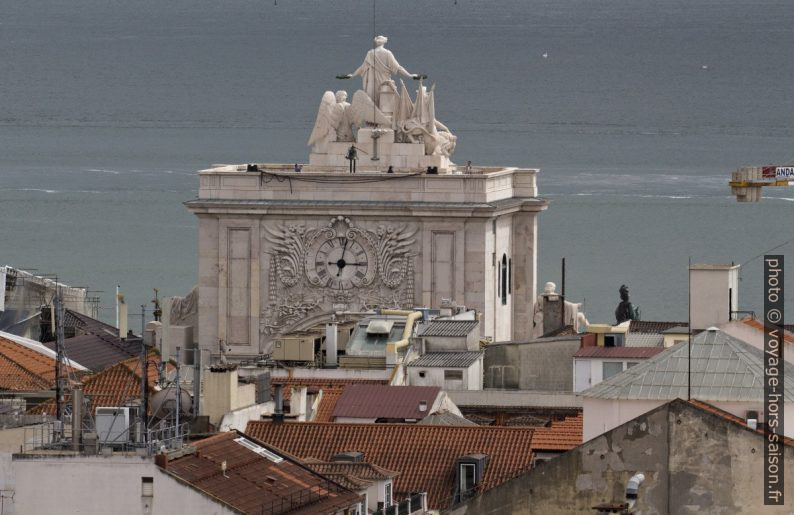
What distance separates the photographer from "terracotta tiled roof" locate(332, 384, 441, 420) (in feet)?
163

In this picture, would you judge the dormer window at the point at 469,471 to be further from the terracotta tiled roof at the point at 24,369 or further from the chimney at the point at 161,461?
the terracotta tiled roof at the point at 24,369

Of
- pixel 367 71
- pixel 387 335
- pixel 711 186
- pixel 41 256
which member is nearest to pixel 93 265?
pixel 41 256

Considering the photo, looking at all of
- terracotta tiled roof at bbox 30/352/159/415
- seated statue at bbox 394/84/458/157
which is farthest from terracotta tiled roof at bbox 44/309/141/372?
terracotta tiled roof at bbox 30/352/159/415

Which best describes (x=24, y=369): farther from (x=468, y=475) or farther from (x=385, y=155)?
(x=468, y=475)

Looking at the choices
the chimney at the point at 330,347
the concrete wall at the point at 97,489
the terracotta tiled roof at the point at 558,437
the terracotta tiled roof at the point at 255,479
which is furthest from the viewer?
the chimney at the point at 330,347

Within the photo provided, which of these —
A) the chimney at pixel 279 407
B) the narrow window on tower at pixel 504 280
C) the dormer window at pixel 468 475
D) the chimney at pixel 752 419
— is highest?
the narrow window on tower at pixel 504 280

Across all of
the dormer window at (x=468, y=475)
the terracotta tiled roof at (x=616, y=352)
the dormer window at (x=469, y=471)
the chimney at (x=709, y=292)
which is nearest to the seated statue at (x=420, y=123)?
the terracotta tiled roof at (x=616, y=352)

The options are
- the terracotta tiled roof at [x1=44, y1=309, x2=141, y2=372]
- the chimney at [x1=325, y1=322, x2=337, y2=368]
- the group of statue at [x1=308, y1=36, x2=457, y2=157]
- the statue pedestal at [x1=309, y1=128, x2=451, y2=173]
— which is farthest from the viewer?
the group of statue at [x1=308, y1=36, x2=457, y2=157]

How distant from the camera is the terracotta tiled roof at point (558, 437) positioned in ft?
140

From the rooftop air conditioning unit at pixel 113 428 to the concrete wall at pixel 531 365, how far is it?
919 inches

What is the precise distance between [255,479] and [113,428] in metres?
1.59

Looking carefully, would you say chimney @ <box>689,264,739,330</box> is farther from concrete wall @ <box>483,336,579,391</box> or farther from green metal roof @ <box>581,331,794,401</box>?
concrete wall @ <box>483,336,579,391</box>

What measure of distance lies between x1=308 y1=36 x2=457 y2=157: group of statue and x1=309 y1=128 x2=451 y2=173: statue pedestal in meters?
0.22

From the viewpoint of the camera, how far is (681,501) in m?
32.2
